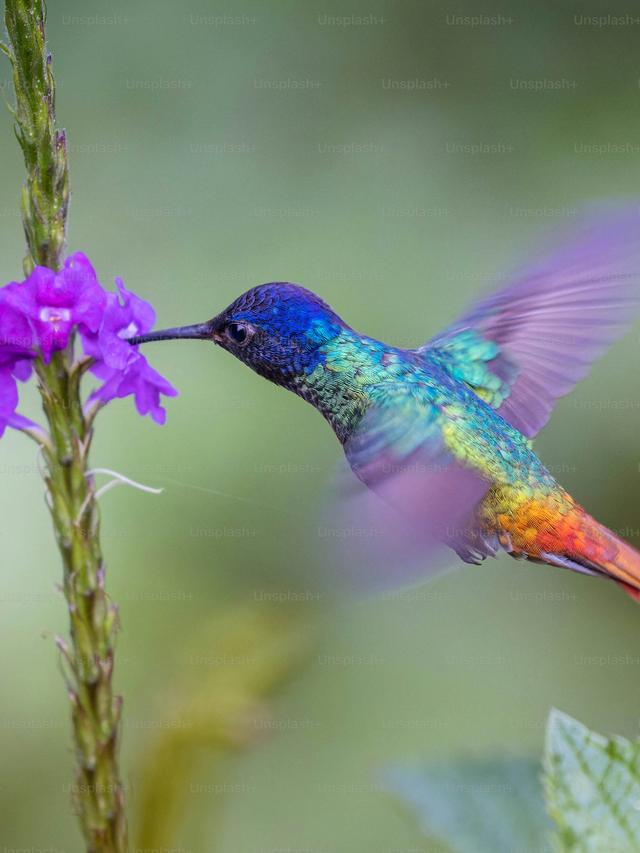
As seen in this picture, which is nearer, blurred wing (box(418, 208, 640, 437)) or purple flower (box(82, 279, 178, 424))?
purple flower (box(82, 279, 178, 424))

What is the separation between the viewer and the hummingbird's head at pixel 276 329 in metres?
1.85

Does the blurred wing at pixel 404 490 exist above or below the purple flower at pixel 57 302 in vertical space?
below

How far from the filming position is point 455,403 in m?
1.96

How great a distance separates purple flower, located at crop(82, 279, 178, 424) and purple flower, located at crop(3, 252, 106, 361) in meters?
0.02

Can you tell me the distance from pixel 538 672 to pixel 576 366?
3.91 feet

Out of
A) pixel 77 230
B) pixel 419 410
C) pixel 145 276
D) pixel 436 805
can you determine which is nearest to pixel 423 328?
pixel 145 276

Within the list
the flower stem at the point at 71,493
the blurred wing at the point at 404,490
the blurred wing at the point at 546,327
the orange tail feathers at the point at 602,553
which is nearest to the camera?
the flower stem at the point at 71,493

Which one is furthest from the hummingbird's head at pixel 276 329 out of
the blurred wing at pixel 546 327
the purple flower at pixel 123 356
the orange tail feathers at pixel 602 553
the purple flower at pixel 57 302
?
the orange tail feathers at pixel 602 553

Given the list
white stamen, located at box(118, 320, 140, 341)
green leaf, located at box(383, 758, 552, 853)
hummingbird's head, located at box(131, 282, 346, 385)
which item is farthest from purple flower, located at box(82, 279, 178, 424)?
green leaf, located at box(383, 758, 552, 853)

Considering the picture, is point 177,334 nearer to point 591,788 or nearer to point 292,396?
point 591,788

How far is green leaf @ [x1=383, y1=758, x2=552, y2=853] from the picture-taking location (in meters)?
1.66

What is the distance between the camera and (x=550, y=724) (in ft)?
4.69

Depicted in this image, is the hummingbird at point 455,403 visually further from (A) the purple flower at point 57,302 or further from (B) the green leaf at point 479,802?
(B) the green leaf at point 479,802

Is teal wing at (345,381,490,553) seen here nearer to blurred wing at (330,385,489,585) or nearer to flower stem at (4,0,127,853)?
blurred wing at (330,385,489,585)
